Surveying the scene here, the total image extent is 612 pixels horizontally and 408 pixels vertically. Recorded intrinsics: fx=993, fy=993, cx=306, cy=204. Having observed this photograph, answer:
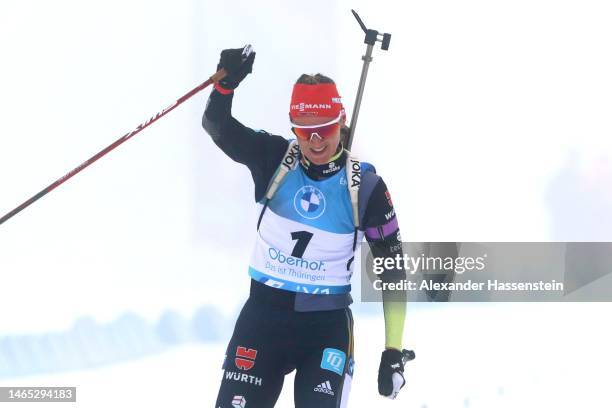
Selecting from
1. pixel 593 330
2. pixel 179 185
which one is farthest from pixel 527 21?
pixel 179 185

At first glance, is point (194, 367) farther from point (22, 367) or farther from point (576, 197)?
point (576, 197)

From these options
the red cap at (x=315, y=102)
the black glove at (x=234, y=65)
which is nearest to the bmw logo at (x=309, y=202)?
the red cap at (x=315, y=102)

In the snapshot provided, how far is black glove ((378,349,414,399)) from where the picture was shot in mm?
3660

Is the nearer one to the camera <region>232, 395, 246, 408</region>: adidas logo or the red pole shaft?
<region>232, 395, 246, 408</region>: adidas logo

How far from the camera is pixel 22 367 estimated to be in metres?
5.86

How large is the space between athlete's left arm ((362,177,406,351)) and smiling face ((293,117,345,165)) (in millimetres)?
219

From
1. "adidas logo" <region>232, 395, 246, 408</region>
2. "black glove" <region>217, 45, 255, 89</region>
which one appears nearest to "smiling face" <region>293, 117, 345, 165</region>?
"black glove" <region>217, 45, 255, 89</region>

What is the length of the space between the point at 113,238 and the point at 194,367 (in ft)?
3.21

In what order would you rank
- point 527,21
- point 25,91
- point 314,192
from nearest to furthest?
point 314,192 < point 25,91 < point 527,21

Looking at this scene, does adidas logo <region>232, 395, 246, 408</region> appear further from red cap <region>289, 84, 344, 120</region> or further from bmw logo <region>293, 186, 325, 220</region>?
red cap <region>289, 84, 344, 120</region>

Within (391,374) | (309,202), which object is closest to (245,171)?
(309,202)

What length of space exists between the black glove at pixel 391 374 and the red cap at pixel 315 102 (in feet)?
3.02

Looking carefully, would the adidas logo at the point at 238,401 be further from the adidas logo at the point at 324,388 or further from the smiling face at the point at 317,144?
the smiling face at the point at 317,144

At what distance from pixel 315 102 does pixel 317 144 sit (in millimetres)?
158
